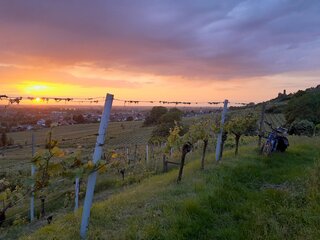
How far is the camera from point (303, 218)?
627 centimetres

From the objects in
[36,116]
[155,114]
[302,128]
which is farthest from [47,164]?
[155,114]

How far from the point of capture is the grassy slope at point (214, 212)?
5809 mm

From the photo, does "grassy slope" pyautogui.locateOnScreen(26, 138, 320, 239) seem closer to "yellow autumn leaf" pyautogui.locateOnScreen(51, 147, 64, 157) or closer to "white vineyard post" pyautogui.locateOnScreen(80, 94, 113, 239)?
"white vineyard post" pyautogui.locateOnScreen(80, 94, 113, 239)

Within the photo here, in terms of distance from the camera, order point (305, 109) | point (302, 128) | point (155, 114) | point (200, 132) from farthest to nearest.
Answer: point (155, 114), point (305, 109), point (302, 128), point (200, 132)

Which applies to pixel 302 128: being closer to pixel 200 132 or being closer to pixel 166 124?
pixel 166 124

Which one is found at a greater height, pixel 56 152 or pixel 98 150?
pixel 56 152

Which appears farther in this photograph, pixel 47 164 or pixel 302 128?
pixel 302 128

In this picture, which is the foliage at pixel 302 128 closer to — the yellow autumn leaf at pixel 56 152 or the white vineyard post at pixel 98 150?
the white vineyard post at pixel 98 150

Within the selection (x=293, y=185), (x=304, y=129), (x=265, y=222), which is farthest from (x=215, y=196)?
(x=304, y=129)

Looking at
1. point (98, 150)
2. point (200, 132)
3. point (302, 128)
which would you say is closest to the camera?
point (98, 150)

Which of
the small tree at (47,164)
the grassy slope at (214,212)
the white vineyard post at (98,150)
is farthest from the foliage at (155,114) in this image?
the small tree at (47,164)

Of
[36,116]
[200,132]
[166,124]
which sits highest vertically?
[36,116]

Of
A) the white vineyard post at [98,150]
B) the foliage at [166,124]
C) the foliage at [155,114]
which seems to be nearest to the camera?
the white vineyard post at [98,150]

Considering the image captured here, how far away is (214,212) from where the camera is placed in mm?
6934
